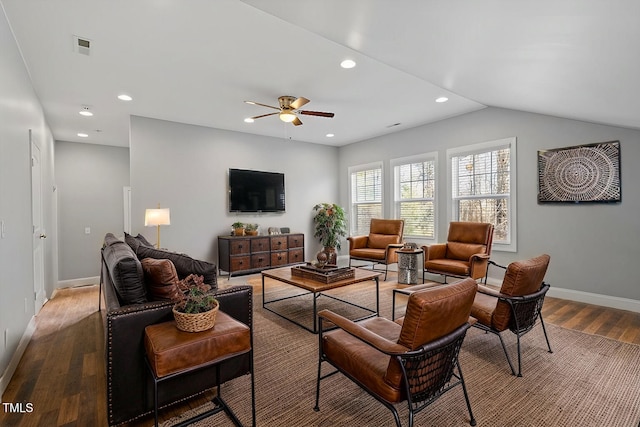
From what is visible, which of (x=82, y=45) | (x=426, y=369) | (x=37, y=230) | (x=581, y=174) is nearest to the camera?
(x=426, y=369)

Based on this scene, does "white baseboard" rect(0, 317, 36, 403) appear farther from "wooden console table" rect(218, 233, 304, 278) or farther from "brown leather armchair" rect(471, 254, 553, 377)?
"brown leather armchair" rect(471, 254, 553, 377)

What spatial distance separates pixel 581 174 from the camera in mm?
4020

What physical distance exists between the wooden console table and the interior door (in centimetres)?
253

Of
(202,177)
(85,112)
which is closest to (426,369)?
(202,177)

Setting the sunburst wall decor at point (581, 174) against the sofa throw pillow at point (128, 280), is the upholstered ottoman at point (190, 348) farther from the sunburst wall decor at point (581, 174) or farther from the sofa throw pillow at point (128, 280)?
the sunburst wall decor at point (581, 174)

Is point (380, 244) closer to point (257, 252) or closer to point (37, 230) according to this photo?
point (257, 252)

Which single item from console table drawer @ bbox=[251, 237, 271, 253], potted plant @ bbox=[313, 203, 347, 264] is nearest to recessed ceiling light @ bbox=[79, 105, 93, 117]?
console table drawer @ bbox=[251, 237, 271, 253]

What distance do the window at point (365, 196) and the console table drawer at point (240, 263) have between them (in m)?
2.87

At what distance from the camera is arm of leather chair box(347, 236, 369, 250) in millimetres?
5953

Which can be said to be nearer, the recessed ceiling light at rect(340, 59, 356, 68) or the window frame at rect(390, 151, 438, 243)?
the recessed ceiling light at rect(340, 59, 356, 68)

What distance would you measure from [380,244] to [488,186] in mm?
2103

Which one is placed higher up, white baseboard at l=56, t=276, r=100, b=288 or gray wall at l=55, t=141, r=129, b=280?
gray wall at l=55, t=141, r=129, b=280

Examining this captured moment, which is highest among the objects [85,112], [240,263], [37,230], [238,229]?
[85,112]

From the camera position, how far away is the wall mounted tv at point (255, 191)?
19.9 ft
